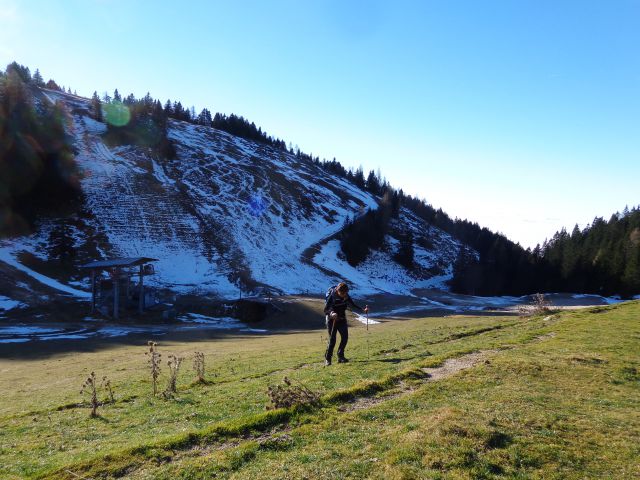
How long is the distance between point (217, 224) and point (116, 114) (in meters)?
63.8

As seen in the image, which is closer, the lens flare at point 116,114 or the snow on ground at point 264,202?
the snow on ground at point 264,202

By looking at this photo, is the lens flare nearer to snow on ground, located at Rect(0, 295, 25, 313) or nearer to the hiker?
snow on ground, located at Rect(0, 295, 25, 313)

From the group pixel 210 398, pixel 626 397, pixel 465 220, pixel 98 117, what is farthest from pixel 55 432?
pixel 465 220

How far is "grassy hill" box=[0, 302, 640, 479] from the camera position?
629 cm

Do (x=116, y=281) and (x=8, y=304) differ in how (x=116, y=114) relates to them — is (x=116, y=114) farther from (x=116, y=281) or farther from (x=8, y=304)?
(x=8, y=304)

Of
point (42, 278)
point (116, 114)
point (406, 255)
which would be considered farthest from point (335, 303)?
point (116, 114)

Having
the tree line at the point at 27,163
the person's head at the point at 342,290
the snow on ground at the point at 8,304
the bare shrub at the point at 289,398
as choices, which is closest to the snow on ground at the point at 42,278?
the snow on ground at the point at 8,304

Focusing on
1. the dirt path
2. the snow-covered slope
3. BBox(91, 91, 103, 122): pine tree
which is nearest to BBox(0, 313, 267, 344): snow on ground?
the snow-covered slope

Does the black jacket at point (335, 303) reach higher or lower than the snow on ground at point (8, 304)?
higher

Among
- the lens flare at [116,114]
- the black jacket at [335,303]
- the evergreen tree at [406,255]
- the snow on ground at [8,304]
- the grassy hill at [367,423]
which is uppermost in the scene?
the lens flare at [116,114]

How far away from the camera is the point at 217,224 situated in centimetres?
9388

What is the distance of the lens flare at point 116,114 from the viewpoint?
123062mm

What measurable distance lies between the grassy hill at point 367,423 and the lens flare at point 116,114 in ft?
401

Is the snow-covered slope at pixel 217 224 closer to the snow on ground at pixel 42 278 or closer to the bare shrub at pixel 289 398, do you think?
the snow on ground at pixel 42 278
